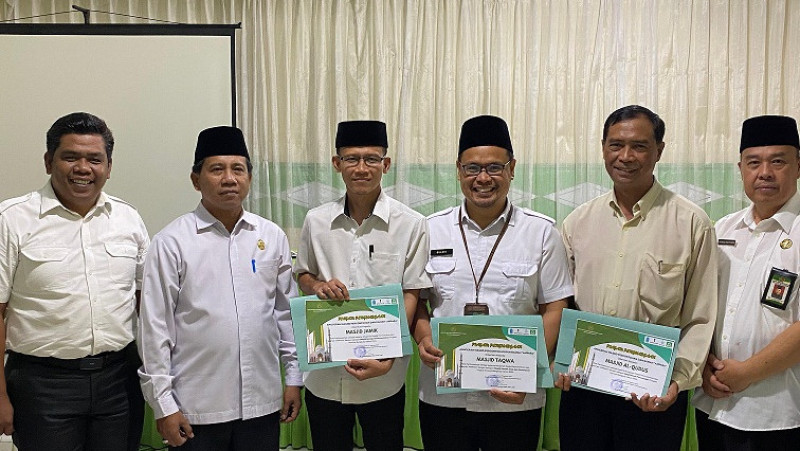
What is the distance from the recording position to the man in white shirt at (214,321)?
2080 millimetres

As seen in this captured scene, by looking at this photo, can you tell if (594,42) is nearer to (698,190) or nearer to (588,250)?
(698,190)

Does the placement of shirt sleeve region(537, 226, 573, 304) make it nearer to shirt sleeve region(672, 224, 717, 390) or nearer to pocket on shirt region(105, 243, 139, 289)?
shirt sleeve region(672, 224, 717, 390)

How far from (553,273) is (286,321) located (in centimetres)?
103

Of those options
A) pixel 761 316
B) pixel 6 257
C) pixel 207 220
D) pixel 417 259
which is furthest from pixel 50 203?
pixel 761 316

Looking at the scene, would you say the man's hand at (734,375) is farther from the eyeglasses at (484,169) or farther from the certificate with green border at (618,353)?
the eyeglasses at (484,169)

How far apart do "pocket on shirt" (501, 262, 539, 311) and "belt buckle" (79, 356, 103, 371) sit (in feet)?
4.92

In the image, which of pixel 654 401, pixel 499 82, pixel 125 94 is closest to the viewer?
pixel 654 401

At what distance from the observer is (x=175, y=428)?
205cm

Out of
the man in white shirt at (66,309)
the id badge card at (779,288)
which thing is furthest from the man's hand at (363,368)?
the id badge card at (779,288)

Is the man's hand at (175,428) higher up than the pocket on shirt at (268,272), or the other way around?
the pocket on shirt at (268,272)

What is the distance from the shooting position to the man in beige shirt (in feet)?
7.06

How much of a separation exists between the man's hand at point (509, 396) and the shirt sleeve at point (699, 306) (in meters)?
0.54

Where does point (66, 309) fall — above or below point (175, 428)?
above

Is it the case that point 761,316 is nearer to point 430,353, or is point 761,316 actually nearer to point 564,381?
point 564,381
